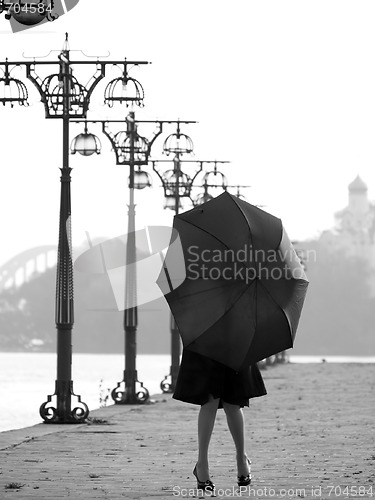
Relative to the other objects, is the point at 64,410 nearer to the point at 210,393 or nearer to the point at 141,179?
the point at 141,179

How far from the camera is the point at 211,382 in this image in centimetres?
1178

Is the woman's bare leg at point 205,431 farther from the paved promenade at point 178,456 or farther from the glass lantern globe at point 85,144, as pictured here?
the glass lantern globe at point 85,144

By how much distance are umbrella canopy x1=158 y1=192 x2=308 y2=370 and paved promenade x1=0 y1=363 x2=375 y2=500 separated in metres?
1.19

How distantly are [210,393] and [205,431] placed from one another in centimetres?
28

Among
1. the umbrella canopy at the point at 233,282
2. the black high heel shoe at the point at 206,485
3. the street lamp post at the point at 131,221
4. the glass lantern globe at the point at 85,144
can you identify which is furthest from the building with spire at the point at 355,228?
the black high heel shoe at the point at 206,485

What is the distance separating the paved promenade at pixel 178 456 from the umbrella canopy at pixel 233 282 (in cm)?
119

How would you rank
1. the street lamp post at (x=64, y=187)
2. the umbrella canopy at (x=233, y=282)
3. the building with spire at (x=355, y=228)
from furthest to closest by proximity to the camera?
the building with spire at (x=355, y=228)
the street lamp post at (x=64, y=187)
the umbrella canopy at (x=233, y=282)

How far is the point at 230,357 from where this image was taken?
11.8 m

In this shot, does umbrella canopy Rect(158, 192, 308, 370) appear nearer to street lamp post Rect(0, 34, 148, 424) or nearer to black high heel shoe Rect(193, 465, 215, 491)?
black high heel shoe Rect(193, 465, 215, 491)

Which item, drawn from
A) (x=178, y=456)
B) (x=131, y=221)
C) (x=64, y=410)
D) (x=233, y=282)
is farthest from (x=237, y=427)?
(x=131, y=221)

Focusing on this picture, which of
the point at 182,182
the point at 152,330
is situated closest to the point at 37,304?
the point at 152,330

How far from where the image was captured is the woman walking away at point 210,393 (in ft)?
38.7

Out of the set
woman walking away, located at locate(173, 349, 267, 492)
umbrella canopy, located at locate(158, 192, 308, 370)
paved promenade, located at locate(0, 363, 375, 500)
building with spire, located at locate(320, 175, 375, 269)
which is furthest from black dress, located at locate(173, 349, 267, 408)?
building with spire, located at locate(320, 175, 375, 269)

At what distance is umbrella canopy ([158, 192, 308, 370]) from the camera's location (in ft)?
39.8
